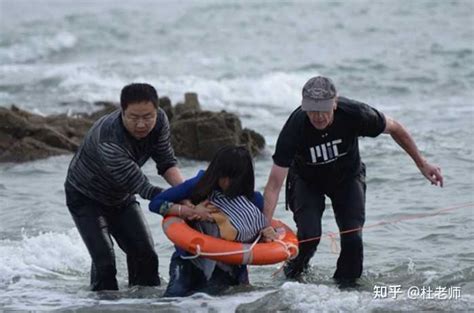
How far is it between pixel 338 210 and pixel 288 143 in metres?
1.00

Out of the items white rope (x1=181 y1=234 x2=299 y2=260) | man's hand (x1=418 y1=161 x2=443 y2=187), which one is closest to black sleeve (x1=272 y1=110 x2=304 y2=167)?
white rope (x1=181 y1=234 x2=299 y2=260)

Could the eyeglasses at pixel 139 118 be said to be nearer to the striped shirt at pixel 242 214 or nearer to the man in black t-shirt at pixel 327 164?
the striped shirt at pixel 242 214

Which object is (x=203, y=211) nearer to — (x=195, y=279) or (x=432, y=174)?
(x=195, y=279)

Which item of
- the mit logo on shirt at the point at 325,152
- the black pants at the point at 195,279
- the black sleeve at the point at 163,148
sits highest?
the black sleeve at the point at 163,148

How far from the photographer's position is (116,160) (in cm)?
764

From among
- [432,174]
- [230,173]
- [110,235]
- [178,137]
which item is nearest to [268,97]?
[178,137]

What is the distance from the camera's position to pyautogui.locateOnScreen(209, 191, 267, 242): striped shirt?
7.63 m

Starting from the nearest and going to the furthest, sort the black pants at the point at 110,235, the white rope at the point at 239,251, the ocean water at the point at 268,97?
the white rope at the point at 239,251
the black pants at the point at 110,235
the ocean water at the point at 268,97

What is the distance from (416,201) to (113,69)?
48.6ft

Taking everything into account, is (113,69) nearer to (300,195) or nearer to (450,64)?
→ (450,64)

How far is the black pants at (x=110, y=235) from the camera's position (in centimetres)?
815

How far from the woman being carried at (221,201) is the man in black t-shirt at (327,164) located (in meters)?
0.14

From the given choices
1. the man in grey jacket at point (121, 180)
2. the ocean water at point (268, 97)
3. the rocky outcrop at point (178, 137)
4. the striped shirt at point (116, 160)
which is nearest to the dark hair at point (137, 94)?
the man in grey jacket at point (121, 180)

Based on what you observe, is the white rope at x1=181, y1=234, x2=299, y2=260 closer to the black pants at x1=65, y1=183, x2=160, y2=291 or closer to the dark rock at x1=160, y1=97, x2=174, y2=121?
the black pants at x1=65, y1=183, x2=160, y2=291
